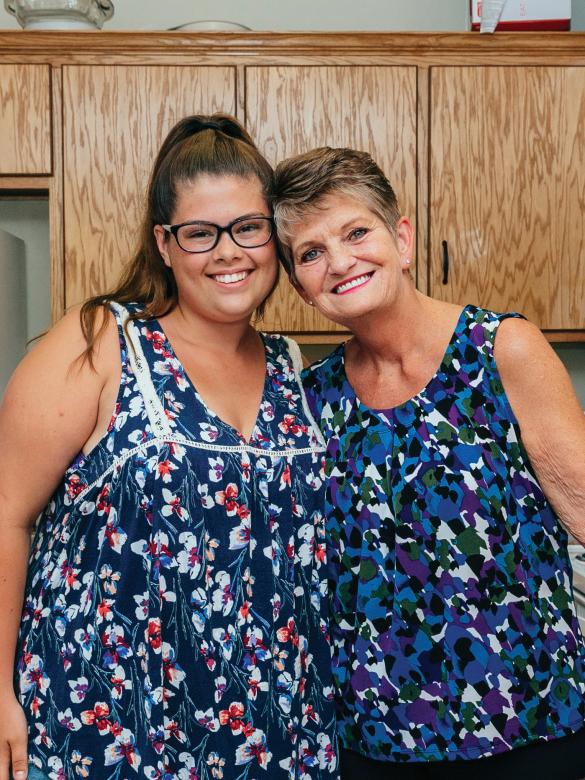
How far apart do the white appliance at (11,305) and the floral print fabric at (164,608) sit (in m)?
1.36

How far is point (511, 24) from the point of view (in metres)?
2.45

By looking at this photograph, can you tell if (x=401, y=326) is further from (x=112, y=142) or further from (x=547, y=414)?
(x=112, y=142)

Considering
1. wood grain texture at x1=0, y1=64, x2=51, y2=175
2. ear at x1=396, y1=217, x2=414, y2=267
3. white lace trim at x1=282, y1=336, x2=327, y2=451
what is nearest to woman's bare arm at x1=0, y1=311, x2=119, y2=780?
white lace trim at x1=282, y1=336, x2=327, y2=451

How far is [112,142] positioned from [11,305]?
603 mm

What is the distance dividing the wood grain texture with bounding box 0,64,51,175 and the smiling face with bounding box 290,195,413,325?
1.46 m

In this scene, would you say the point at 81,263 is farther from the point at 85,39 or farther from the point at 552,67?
the point at 552,67

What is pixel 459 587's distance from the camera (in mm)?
1148

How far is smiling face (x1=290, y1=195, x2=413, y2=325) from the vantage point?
3.94 ft

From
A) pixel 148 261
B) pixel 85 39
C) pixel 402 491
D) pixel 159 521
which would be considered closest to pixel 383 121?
pixel 85 39

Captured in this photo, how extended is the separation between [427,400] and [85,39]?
1747 mm

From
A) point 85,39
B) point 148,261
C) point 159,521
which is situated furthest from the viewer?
point 85,39

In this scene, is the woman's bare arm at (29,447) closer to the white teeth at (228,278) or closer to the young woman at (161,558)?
the young woman at (161,558)

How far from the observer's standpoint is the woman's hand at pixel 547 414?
112 cm

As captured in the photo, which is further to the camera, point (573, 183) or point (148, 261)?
point (573, 183)
